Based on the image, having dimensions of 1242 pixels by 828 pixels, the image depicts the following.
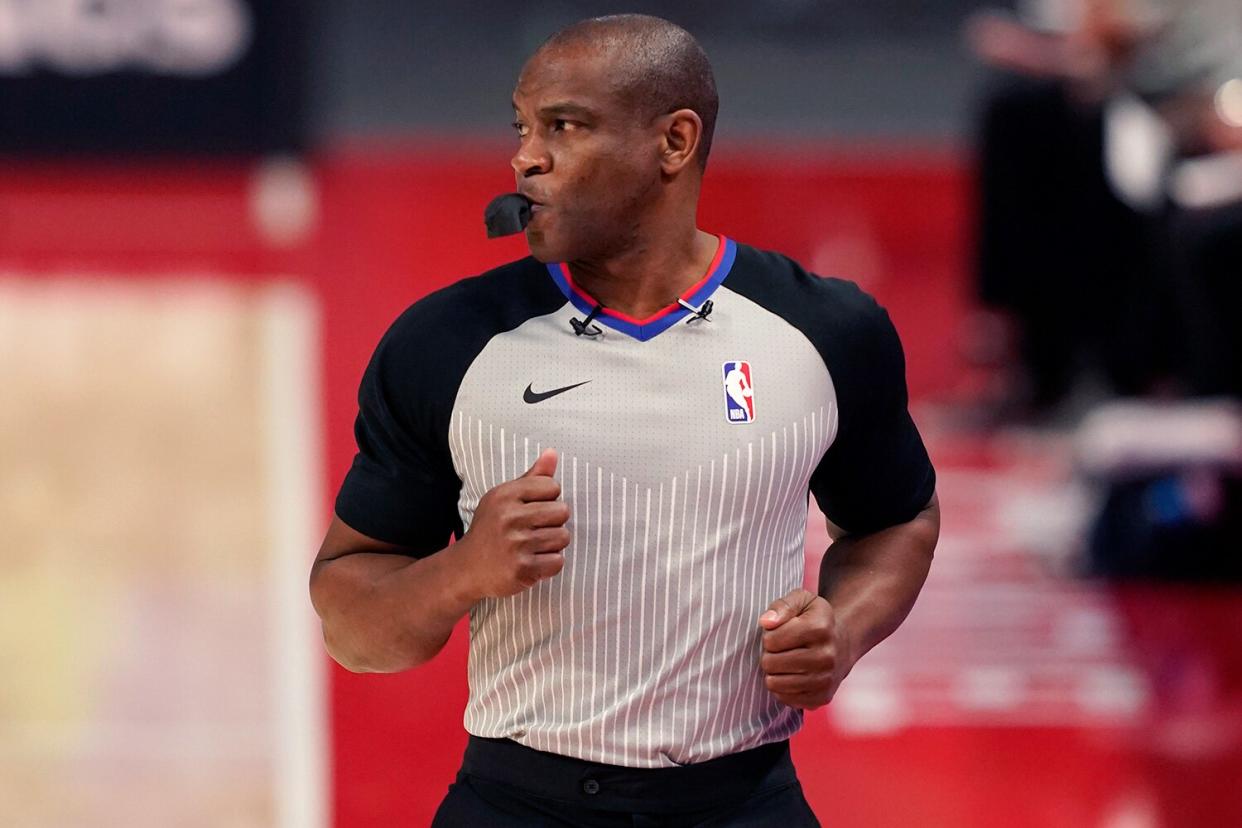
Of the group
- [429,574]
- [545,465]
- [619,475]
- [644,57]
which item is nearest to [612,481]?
[619,475]

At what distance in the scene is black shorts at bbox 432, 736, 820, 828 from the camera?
2.36m

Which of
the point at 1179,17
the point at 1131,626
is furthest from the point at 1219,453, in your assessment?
the point at 1179,17

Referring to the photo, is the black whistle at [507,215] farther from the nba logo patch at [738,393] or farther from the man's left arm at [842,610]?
the man's left arm at [842,610]

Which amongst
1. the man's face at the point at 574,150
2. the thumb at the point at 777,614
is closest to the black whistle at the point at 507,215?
the man's face at the point at 574,150

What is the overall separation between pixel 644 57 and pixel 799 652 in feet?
2.33

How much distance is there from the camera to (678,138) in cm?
244

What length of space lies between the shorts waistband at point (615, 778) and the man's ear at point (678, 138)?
708mm

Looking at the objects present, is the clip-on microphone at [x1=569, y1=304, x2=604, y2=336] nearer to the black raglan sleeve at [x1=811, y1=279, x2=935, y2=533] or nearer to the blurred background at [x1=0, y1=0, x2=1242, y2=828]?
the black raglan sleeve at [x1=811, y1=279, x2=935, y2=533]

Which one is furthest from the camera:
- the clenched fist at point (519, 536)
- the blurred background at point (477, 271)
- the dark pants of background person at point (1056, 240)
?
the dark pants of background person at point (1056, 240)

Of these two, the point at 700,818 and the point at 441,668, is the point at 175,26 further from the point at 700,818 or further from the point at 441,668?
the point at 700,818

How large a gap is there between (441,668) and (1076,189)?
14.6ft

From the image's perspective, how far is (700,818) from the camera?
240 cm

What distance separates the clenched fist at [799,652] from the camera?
89.4 inches

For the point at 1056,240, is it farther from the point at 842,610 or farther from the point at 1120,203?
the point at 842,610
